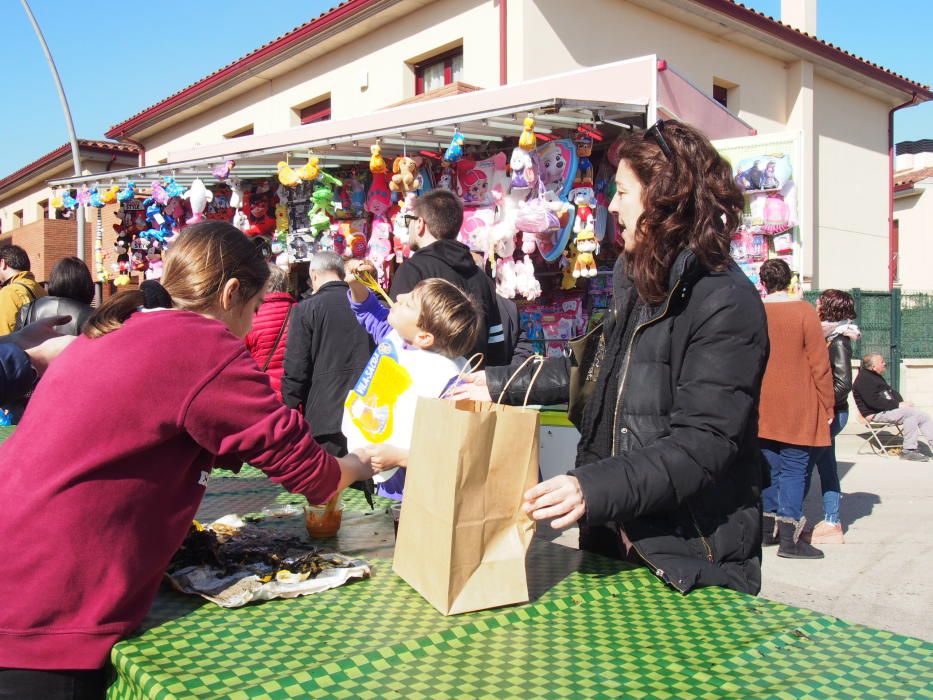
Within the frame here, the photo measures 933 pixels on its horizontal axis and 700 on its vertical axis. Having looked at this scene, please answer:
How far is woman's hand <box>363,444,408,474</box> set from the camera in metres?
1.96

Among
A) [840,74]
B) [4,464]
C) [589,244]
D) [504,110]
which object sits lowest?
[4,464]

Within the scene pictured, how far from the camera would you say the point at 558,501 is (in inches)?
58.9

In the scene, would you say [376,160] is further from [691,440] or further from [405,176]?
[691,440]

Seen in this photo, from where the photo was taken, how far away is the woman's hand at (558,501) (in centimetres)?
148

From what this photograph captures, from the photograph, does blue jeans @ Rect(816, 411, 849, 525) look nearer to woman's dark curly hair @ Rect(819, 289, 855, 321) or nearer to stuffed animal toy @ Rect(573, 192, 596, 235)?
woman's dark curly hair @ Rect(819, 289, 855, 321)

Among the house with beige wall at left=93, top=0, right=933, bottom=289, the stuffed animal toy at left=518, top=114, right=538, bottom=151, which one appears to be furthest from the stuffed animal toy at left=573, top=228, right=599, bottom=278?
the house with beige wall at left=93, top=0, right=933, bottom=289

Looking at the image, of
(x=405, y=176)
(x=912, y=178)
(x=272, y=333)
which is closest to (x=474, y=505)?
(x=272, y=333)

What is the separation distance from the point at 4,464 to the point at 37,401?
134 millimetres

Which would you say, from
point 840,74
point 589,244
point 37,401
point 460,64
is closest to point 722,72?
point 840,74

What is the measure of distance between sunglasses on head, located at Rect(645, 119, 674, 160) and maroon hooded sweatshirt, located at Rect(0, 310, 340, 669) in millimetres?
1009

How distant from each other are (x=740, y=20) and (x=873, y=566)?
32.4 feet

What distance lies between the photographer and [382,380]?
2.15 meters

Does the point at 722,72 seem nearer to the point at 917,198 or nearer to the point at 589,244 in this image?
the point at 589,244

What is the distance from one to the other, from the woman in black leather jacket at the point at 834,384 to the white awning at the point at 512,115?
201cm
